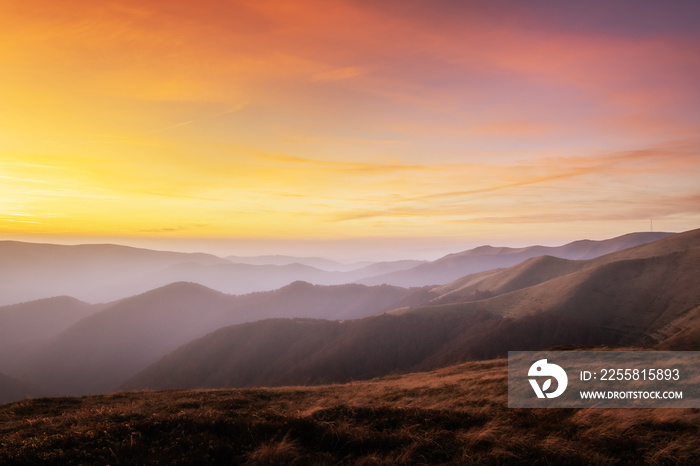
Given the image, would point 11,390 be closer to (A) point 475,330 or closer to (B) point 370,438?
(A) point 475,330

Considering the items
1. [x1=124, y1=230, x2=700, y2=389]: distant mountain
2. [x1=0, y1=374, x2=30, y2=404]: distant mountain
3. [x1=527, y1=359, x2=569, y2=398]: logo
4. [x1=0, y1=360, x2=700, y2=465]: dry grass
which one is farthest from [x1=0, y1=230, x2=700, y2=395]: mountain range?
[x1=0, y1=360, x2=700, y2=465]: dry grass

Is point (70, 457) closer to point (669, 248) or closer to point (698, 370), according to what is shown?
point (698, 370)

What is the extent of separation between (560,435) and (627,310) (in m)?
102

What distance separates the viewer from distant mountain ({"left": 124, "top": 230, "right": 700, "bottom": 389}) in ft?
267

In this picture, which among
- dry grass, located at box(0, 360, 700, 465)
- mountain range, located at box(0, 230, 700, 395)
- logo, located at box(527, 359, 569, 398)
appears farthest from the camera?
mountain range, located at box(0, 230, 700, 395)

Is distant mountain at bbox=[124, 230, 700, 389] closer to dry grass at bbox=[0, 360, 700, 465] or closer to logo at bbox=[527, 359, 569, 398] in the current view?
logo at bbox=[527, 359, 569, 398]

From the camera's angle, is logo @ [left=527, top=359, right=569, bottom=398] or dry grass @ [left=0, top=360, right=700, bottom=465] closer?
dry grass @ [left=0, top=360, right=700, bottom=465]

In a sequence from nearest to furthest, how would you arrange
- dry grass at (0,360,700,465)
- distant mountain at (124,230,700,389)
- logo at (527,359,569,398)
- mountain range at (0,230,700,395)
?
dry grass at (0,360,700,465)
logo at (527,359,569,398)
distant mountain at (124,230,700,389)
mountain range at (0,230,700,395)

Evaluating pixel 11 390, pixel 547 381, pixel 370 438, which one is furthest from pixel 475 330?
pixel 11 390

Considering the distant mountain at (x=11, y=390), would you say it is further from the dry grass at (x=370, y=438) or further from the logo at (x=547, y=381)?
the logo at (x=547, y=381)

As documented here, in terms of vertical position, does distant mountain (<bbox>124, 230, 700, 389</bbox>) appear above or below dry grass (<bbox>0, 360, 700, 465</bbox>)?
below

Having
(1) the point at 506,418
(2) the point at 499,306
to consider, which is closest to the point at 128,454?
(1) the point at 506,418

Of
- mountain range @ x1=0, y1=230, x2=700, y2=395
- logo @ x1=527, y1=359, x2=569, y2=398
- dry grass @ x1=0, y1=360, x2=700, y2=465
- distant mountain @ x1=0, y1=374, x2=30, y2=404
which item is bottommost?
distant mountain @ x1=0, y1=374, x2=30, y2=404

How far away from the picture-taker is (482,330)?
104 m
